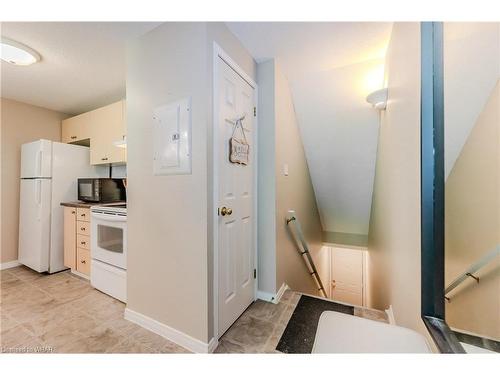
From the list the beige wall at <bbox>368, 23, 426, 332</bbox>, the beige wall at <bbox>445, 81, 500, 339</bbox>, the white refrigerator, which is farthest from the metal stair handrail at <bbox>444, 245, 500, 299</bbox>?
the white refrigerator

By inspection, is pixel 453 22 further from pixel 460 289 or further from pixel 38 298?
pixel 38 298

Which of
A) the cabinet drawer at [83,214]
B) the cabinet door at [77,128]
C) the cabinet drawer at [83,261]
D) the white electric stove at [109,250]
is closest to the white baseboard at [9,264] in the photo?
the cabinet drawer at [83,261]

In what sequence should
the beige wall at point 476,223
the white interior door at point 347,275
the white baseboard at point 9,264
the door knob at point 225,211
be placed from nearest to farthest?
the beige wall at point 476,223 < the door knob at point 225,211 < the white baseboard at point 9,264 < the white interior door at point 347,275

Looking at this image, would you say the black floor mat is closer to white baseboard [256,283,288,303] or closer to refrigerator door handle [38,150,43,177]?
white baseboard [256,283,288,303]

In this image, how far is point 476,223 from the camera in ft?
2.49

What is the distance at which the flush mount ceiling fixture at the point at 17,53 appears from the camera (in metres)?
1.61

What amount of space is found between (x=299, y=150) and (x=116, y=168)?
8.76 feet

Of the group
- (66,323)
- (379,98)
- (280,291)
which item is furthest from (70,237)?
(379,98)

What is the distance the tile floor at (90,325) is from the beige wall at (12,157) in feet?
3.01

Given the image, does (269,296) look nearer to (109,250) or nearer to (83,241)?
(109,250)

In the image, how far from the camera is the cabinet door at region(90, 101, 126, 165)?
2.48m

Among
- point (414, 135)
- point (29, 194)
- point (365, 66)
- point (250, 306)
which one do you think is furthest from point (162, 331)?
point (365, 66)

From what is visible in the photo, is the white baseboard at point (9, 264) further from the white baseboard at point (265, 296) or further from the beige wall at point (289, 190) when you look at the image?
the beige wall at point (289, 190)

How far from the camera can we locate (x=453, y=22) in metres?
0.83
